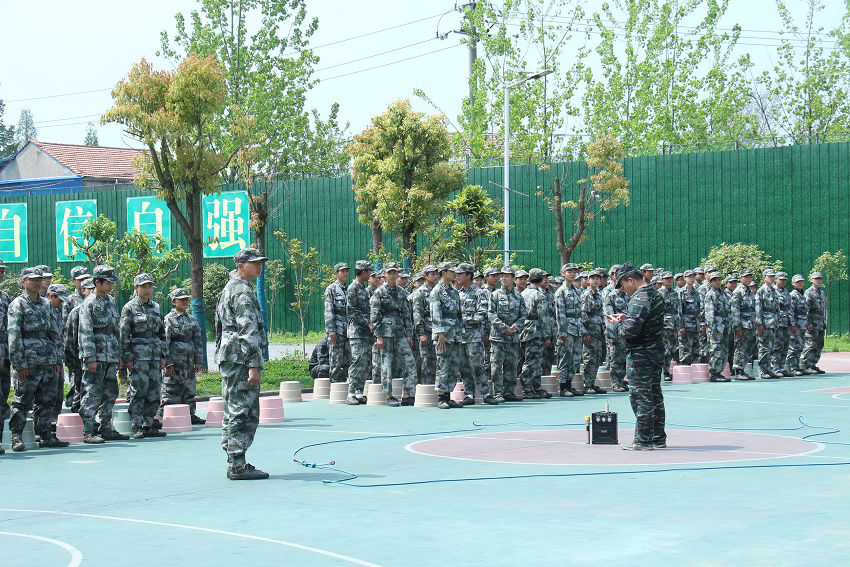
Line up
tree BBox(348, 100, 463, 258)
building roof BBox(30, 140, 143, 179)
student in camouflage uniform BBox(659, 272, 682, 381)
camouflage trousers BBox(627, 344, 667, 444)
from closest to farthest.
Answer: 1. camouflage trousers BBox(627, 344, 667, 444)
2. student in camouflage uniform BBox(659, 272, 682, 381)
3. tree BBox(348, 100, 463, 258)
4. building roof BBox(30, 140, 143, 179)

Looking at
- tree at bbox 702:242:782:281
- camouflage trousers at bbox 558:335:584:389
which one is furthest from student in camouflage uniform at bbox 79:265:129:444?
tree at bbox 702:242:782:281

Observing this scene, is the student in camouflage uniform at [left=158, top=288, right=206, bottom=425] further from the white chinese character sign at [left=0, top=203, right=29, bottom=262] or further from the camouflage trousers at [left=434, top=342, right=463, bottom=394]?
the white chinese character sign at [left=0, top=203, right=29, bottom=262]

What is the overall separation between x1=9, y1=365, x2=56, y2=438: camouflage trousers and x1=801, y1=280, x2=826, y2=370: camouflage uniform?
1628 cm

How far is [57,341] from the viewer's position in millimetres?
15125

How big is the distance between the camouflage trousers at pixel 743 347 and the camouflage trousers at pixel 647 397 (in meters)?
11.4

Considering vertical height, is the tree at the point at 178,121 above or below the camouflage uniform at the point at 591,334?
above

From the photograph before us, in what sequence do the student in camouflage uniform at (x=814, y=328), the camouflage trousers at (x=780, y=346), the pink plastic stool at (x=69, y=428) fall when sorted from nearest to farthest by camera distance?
Result: the pink plastic stool at (x=69, y=428) → the camouflage trousers at (x=780, y=346) → the student in camouflage uniform at (x=814, y=328)

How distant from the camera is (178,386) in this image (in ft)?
56.8

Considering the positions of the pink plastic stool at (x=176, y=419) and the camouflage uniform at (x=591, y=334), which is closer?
the pink plastic stool at (x=176, y=419)

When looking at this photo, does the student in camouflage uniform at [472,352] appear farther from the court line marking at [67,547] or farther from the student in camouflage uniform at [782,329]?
the court line marking at [67,547]

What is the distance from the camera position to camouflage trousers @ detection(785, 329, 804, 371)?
2520cm

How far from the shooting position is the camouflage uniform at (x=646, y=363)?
13375 mm

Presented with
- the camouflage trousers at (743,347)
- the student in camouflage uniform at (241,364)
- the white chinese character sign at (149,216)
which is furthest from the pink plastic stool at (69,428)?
the white chinese character sign at (149,216)

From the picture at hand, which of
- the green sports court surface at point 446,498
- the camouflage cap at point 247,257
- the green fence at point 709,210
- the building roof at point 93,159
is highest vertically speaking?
the building roof at point 93,159
